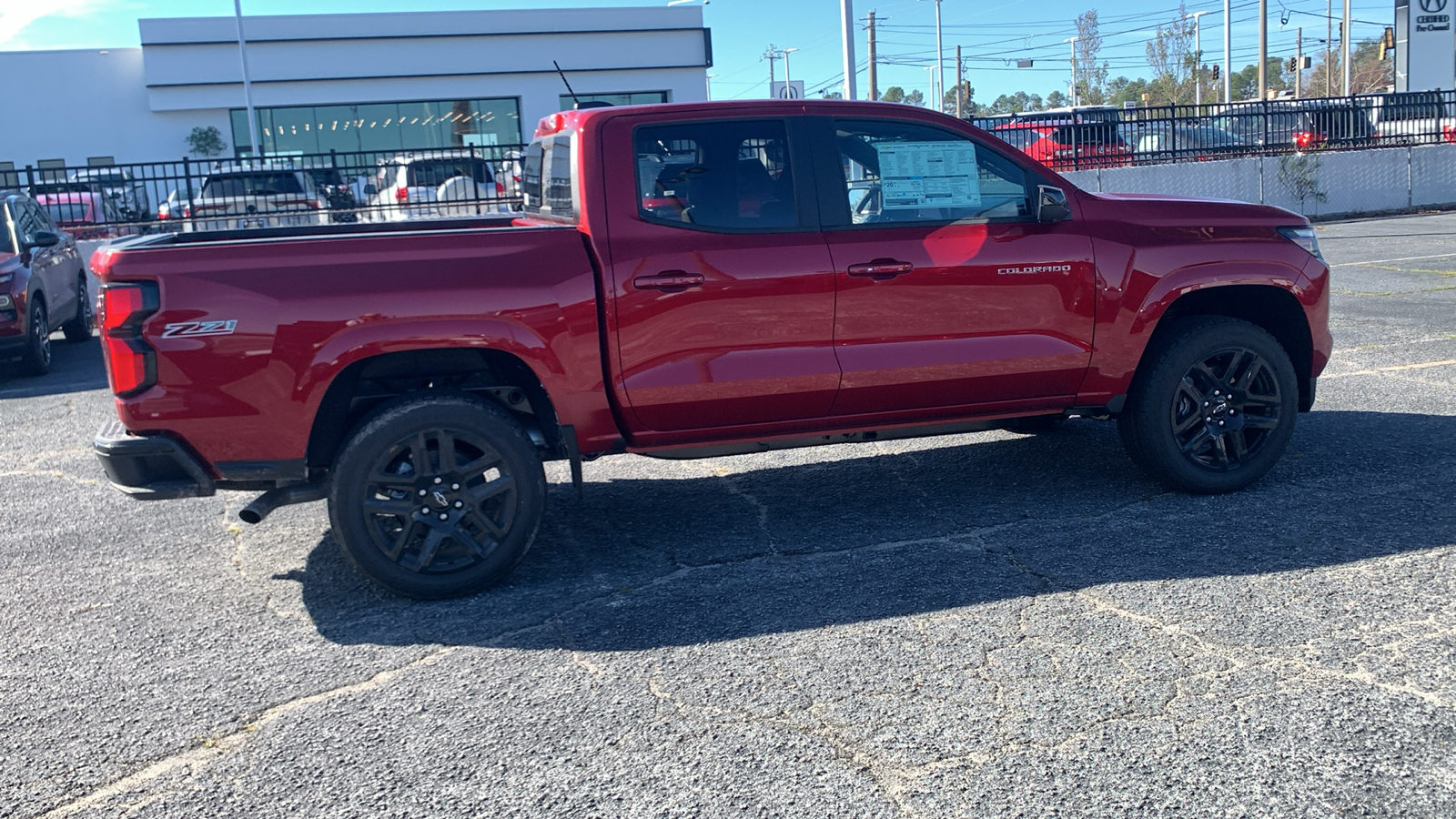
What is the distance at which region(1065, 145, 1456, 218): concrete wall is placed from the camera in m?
22.6

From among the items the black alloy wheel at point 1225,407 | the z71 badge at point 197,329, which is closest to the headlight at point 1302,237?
the black alloy wheel at point 1225,407

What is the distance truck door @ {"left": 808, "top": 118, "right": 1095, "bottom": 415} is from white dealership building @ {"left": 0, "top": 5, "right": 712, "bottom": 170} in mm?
40829

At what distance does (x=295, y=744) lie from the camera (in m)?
3.58

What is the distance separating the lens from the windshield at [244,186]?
1750 centimetres

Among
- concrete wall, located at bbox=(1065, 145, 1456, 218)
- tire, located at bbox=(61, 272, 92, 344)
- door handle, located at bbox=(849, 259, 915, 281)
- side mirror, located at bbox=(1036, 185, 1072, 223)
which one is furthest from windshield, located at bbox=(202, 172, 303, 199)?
side mirror, located at bbox=(1036, 185, 1072, 223)

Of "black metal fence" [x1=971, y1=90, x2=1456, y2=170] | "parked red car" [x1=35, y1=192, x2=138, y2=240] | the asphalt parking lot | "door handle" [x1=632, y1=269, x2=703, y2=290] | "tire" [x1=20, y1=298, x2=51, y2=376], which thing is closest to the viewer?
the asphalt parking lot

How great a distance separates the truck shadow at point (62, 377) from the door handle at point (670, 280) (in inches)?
256

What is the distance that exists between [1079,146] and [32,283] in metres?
17.2

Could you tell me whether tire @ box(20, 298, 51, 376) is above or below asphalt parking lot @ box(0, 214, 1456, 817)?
above

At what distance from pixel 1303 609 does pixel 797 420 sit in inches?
81.5

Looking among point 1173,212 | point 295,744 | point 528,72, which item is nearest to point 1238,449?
point 1173,212

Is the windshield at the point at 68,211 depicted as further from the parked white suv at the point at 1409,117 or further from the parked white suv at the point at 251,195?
the parked white suv at the point at 1409,117

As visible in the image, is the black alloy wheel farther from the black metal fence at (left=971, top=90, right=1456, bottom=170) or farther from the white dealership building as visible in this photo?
the white dealership building

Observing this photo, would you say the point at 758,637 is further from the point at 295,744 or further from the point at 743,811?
the point at 295,744
